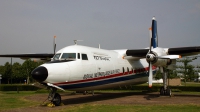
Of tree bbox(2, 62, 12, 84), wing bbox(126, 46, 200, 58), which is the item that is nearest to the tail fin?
wing bbox(126, 46, 200, 58)

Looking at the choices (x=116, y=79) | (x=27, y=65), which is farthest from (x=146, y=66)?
(x=27, y=65)

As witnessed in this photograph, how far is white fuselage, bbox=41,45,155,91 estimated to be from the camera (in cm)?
1223

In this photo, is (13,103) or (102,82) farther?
(102,82)

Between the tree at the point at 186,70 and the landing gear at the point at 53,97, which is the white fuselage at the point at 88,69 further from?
the tree at the point at 186,70

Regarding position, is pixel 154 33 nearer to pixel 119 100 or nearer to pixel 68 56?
pixel 119 100

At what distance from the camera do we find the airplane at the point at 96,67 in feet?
39.7

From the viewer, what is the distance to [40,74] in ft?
37.0

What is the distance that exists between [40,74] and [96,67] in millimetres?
4191

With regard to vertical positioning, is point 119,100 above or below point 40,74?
below

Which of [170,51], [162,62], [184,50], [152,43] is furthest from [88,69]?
[184,50]

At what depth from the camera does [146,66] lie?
21.4m

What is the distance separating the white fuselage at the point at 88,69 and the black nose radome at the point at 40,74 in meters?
0.22

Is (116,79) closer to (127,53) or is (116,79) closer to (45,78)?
(127,53)

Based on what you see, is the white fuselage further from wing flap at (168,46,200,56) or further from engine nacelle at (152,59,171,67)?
wing flap at (168,46,200,56)
